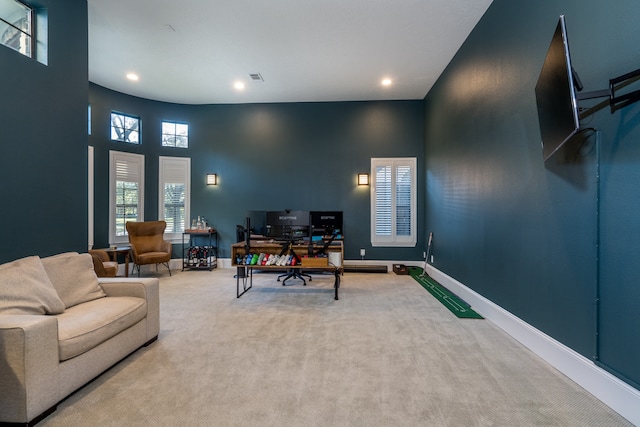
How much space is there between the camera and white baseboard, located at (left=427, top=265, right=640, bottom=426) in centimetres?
165

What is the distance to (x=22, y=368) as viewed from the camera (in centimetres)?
152

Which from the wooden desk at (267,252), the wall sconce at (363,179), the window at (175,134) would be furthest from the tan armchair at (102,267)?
the wall sconce at (363,179)

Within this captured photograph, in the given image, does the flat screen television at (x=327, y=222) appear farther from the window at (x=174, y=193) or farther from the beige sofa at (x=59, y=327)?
the window at (x=174, y=193)

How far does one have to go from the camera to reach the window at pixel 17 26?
2463 mm

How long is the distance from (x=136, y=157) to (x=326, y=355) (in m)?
5.51

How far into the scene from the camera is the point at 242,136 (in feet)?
20.4

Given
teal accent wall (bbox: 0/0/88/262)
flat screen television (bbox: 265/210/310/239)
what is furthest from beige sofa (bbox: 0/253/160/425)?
flat screen television (bbox: 265/210/310/239)

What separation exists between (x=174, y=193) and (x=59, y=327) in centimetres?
464

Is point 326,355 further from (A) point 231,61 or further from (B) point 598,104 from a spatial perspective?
(A) point 231,61

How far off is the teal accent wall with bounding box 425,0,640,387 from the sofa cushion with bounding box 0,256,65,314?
3737 mm

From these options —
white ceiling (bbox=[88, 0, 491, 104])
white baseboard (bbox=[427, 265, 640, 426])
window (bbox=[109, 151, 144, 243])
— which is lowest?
white baseboard (bbox=[427, 265, 640, 426])

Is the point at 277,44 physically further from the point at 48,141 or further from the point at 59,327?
the point at 59,327

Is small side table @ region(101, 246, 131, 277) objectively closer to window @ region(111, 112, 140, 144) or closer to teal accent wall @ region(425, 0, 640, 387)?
window @ region(111, 112, 140, 144)

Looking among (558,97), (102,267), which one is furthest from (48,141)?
(558,97)
